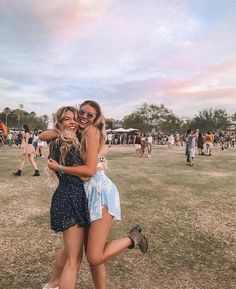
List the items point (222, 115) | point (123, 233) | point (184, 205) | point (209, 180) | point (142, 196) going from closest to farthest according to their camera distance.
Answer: point (123, 233), point (184, 205), point (142, 196), point (209, 180), point (222, 115)

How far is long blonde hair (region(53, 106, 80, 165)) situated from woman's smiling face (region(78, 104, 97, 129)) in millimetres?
55

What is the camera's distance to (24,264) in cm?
450

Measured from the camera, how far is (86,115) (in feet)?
10.6

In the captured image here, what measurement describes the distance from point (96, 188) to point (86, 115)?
672 mm

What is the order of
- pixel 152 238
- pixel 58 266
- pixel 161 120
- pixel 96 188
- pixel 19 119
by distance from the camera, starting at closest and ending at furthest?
1. pixel 96 188
2. pixel 58 266
3. pixel 152 238
4. pixel 161 120
5. pixel 19 119

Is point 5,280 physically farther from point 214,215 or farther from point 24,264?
point 214,215

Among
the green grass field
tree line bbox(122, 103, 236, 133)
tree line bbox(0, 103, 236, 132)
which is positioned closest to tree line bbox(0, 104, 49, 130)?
tree line bbox(0, 103, 236, 132)

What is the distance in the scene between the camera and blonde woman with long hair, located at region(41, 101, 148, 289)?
3049 mm

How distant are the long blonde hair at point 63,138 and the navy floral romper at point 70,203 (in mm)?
42

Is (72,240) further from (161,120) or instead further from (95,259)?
(161,120)

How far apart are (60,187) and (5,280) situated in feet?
5.39

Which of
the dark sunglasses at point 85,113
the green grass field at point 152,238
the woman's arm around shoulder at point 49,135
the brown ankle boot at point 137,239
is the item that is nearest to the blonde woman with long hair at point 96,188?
the dark sunglasses at point 85,113

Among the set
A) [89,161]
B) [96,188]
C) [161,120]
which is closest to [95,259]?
[96,188]

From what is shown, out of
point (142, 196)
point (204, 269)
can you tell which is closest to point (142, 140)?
point (142, 196)
